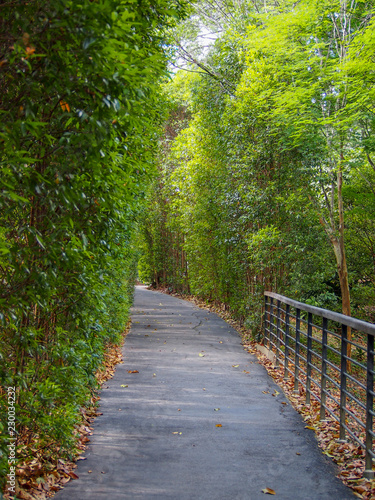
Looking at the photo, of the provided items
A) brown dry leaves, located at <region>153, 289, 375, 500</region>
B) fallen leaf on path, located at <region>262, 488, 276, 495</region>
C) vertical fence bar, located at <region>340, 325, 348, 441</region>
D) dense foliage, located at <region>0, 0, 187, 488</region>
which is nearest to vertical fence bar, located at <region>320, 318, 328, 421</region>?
brown dry leaves, located at <region>153, 289, 375, 500</region>

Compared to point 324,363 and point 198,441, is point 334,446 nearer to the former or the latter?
point 324,363

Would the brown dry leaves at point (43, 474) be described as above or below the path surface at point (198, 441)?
above

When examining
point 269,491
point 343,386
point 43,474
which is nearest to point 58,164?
point 43,474

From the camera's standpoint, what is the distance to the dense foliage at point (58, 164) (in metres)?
2.49

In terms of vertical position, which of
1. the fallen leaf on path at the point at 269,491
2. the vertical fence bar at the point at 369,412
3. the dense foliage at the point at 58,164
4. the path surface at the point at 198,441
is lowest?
the path surface at the point at 198,441

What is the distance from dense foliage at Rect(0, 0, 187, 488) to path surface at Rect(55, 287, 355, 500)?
624 mm

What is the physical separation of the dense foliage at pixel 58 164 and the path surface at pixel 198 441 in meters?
0.62

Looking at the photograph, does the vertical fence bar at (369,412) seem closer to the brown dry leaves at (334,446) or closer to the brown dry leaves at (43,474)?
→ the brown dry leaves at (334,446)

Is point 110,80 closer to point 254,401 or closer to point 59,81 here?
point 59,81

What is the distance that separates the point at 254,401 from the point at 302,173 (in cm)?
562

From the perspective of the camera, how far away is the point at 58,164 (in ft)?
10.2

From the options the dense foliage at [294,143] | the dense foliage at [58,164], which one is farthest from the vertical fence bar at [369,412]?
the dense foliage at [294,143]

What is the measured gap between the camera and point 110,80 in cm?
243

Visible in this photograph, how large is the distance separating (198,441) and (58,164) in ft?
9.96
